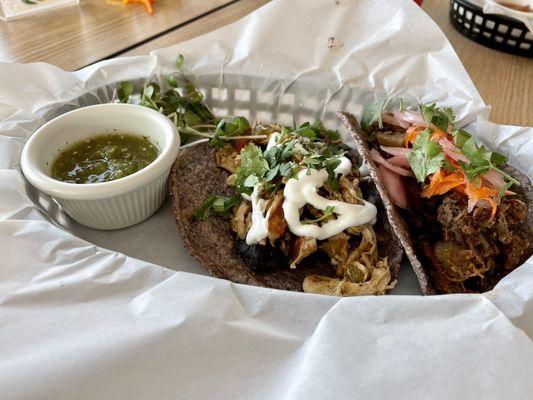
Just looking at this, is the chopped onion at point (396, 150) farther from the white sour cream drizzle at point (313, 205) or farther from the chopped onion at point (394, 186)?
the white sour cream drizzle at point (313, 205)

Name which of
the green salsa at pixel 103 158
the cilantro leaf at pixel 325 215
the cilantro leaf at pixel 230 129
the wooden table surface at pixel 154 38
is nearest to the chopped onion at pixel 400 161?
the cilantro leaf at pixel 325 215

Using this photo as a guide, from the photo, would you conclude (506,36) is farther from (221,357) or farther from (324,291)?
(221,357)

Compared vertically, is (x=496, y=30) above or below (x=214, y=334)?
above

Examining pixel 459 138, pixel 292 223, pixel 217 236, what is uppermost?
pixel 459 138

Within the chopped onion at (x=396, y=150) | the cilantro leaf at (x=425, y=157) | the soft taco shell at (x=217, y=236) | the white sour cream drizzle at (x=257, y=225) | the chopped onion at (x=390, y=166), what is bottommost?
the soft taco shell at (x=217, y=236)

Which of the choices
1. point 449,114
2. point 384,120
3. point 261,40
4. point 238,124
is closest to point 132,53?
point 261,40

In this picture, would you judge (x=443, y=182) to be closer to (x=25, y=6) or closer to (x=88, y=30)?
(x=88, y=30)

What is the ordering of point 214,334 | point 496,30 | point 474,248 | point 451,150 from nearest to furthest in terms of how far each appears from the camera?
point 214,334, point 474,248, point 451,150, point 496,30

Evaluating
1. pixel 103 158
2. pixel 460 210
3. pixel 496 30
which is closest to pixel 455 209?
pixel 460 210
